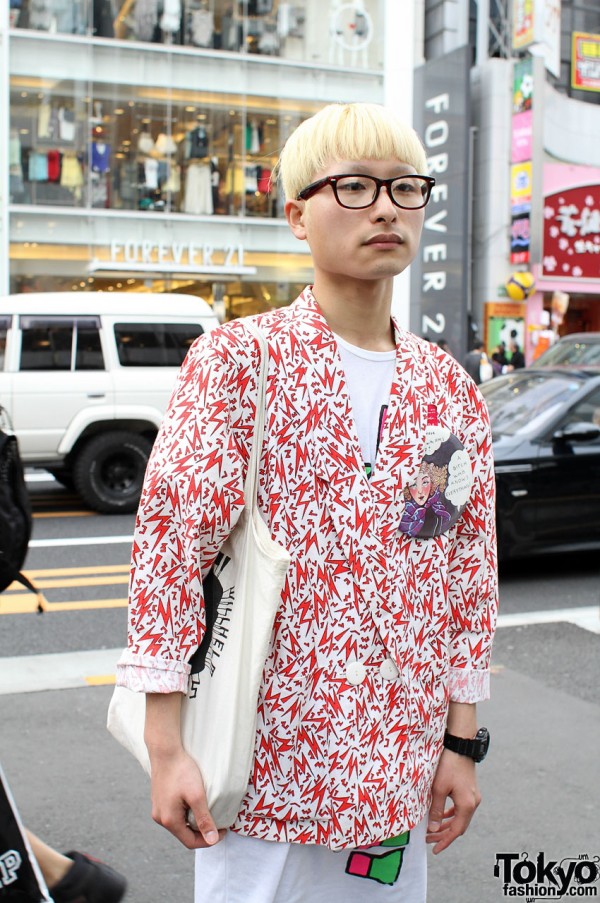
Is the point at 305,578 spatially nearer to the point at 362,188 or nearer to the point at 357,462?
the point at 357,462

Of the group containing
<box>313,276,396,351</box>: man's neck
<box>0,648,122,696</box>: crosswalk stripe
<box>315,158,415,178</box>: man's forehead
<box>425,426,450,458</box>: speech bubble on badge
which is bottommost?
<box>0,648,122,696</box>: crosswalk stripe

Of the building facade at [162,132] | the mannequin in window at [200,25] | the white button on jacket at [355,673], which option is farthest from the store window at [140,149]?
the white button on jacket at [355,673]

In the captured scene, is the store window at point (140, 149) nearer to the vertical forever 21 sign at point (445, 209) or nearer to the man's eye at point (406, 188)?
the vertical forever 21 sign at point (445, 209)

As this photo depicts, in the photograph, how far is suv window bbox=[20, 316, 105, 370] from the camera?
10.3m

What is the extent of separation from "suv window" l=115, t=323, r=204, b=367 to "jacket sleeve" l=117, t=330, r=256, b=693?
9200mm

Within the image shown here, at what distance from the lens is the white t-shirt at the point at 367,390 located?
66.0 inches

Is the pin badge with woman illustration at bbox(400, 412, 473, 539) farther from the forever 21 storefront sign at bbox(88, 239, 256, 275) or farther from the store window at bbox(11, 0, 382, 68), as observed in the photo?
the store window at bbox(11, 0, 382, 68)

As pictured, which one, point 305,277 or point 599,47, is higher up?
point 599,47

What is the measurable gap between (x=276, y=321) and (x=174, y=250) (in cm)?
2151

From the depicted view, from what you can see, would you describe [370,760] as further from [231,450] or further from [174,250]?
[174,250]

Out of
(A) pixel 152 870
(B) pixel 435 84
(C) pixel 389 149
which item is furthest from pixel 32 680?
(B) pixel 435 84

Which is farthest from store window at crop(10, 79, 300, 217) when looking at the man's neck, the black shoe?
the man's neck

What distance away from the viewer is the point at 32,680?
5.14 meters

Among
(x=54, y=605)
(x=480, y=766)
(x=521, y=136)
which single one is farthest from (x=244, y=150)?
(x=480, y=766)
